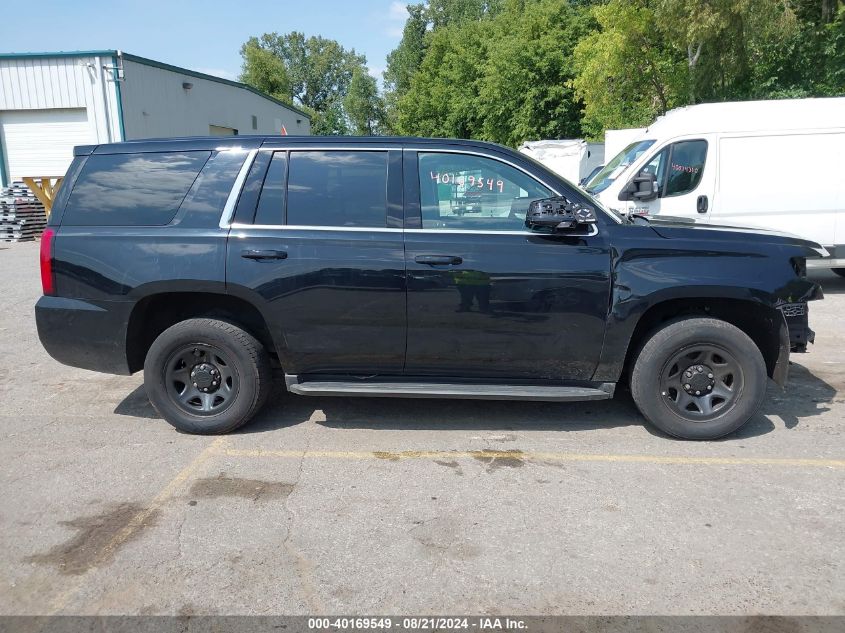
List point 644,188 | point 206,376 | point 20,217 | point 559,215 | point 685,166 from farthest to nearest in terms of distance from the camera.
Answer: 1. point 20,217
2. point 685,166
3. point 644,188
4. point 206,376
5. point 559,215

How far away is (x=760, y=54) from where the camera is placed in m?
17.1

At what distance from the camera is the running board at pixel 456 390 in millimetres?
4367

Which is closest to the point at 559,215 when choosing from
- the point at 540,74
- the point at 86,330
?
the point at 86,330

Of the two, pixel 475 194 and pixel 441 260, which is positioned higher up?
pixel 475 194

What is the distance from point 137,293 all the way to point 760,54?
17830 millimetres

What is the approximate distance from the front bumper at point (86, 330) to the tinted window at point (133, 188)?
22.7 inches

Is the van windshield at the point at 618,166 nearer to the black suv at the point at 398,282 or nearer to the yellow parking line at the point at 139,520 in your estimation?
the black suv at the point at 398,282

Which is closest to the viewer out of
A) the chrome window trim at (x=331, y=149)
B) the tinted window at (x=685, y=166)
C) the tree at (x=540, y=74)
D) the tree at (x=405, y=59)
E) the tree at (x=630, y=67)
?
the chrome window trim at (x=331, y=149)

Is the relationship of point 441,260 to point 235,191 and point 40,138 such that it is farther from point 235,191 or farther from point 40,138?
point 40,138

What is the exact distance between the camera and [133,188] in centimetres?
455

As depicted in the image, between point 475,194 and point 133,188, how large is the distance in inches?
92.9

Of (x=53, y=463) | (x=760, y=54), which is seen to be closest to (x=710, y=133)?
(x=53, y=463)

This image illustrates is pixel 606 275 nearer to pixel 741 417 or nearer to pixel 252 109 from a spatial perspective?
pixel 741 417

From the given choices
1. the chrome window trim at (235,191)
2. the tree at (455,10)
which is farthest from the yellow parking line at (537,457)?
the tree at (455,10)
